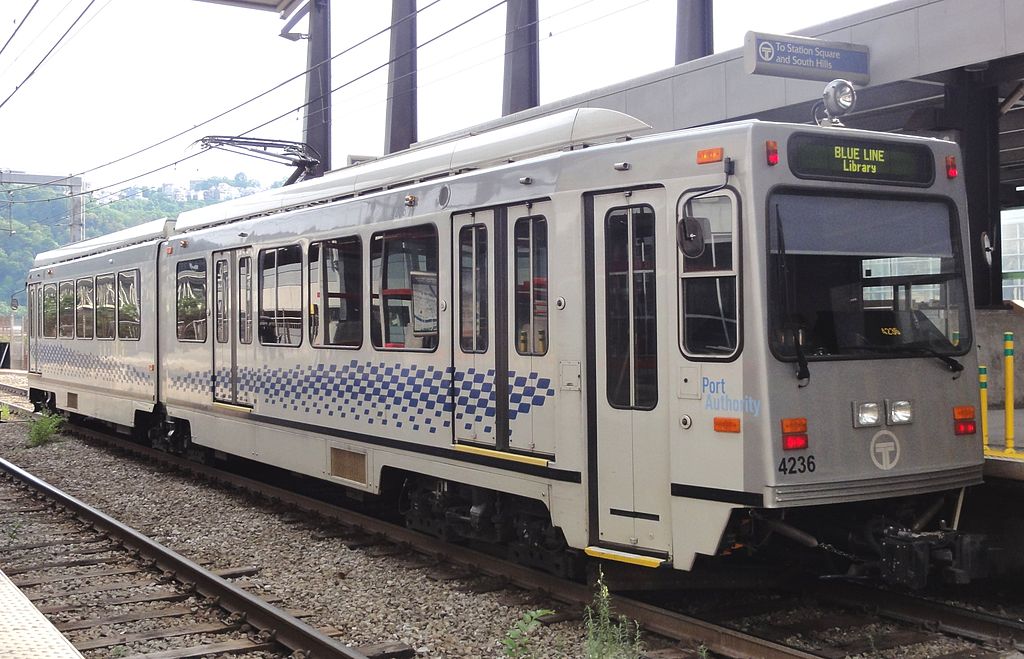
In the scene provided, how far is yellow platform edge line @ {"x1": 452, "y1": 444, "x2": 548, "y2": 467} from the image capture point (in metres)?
7.30

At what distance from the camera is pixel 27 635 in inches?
230

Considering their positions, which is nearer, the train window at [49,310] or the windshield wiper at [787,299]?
the windshield wiper at [787,299]

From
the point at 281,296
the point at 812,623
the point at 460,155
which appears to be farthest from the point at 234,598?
the point at 281,296

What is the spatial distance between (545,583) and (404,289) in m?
2.76

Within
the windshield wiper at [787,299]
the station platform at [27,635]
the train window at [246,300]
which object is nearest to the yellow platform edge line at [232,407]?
the train window at [246,300]

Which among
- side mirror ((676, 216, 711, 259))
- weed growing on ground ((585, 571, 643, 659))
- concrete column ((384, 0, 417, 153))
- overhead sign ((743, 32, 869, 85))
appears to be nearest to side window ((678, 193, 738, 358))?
side mirror ((676, 216, 711, 259))

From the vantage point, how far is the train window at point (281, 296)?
10664 millimetres

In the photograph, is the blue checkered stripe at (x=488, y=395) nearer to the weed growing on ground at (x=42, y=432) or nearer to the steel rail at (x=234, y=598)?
the steel rail at (x=234, y=598)

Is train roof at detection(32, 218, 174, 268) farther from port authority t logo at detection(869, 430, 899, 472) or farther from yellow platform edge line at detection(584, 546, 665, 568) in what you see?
port authority t logo at detection(869, 430, 899, 472)

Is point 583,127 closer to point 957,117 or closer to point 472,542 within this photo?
point 472,542

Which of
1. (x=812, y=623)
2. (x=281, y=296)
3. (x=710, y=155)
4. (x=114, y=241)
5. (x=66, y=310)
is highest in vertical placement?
(x=114, y=241)

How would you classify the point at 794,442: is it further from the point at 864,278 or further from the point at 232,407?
the point at 232,407

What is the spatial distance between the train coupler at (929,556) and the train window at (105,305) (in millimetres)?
13164

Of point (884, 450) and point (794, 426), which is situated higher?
point (794, 426)
